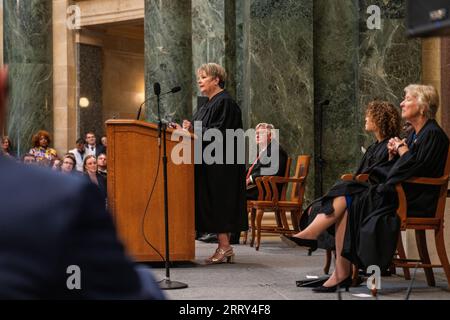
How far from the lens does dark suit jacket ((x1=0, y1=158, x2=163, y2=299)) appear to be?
90cm

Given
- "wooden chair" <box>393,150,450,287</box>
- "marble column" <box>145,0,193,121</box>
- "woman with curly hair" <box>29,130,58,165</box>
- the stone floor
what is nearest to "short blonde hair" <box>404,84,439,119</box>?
"wooden chair" <box>393,150,450,287</box>

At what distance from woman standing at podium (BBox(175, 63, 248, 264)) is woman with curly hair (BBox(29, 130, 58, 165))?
486 cm

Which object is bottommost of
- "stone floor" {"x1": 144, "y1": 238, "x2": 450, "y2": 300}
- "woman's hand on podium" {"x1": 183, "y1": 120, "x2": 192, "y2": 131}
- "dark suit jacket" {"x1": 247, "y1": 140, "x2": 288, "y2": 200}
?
"stone floor" {"x1": 144, "y1": 238, "x2": 450, "y2": 300}

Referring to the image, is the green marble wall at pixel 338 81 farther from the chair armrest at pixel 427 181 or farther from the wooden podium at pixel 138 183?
the chair armrest at pixel 427 181

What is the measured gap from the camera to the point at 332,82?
429 inches

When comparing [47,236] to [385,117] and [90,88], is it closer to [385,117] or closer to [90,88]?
[385,117]

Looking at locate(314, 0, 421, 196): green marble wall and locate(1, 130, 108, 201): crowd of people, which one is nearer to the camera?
locate(1, 130, 108, 201): crowd of people

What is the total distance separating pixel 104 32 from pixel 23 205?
1724cm

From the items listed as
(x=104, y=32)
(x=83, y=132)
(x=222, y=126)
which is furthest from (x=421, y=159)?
(x=104, y=32)

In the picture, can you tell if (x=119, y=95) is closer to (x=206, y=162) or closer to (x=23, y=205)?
(x=206, y=162)

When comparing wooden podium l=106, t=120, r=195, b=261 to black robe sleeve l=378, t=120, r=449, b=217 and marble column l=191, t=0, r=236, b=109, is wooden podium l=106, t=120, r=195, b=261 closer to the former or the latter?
black robe sleeve l=378, t=120, r=449, b=217

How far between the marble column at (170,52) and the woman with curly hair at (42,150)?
1584 mm

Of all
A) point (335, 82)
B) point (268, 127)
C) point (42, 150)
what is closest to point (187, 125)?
point (268, 127)

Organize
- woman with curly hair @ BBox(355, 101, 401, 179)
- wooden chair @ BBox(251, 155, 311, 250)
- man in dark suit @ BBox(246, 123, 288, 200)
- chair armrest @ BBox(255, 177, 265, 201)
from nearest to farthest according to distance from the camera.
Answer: woman with curly hair @ BBox(355, 101, 401, 179) < wooden chair @ BBox(251, 155, 311, 250) < chair armrest @ BBox(255, 177, 265, 201) < man in dark suit @ BBox(246, 123, 288, 200)
